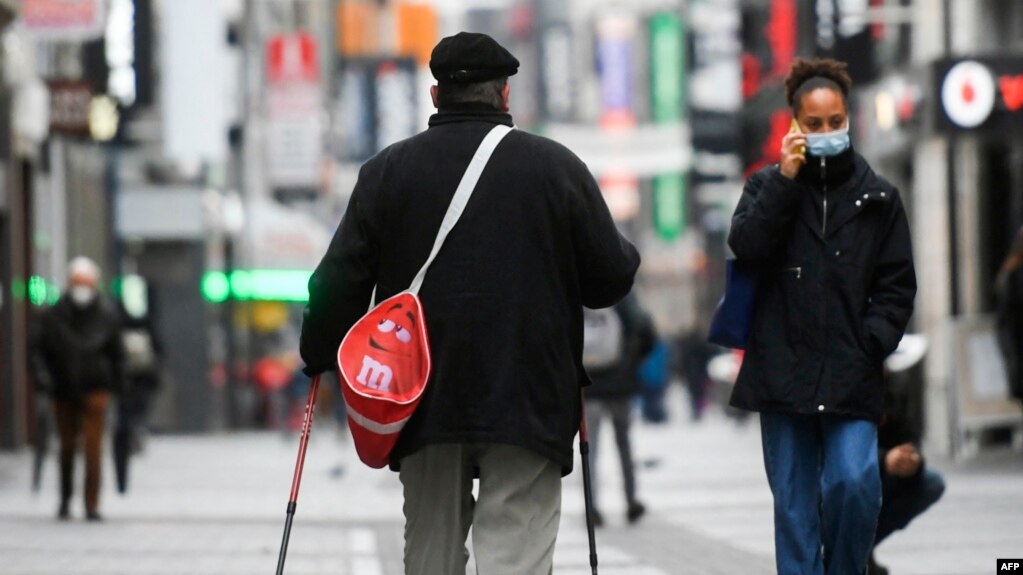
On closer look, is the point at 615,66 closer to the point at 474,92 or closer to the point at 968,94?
the point at 968,94

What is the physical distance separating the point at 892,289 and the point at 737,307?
50cm

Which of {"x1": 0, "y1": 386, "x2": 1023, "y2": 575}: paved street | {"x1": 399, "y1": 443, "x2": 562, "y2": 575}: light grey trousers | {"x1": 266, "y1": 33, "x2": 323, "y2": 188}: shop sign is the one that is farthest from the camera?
{"x1": 266, "y1": 33, "x2": 323, "y2": 188}: shop sign

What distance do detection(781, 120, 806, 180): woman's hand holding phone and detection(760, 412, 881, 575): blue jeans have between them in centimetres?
77

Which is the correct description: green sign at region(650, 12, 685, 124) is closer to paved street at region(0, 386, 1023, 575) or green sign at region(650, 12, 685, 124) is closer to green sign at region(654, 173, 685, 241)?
green sign at region(654, 173, 685, 241)

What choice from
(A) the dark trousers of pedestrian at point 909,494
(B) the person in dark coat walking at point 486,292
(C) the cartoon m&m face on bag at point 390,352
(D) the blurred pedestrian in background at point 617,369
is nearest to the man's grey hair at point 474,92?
(B) the person in dark coat walking at point 486,292

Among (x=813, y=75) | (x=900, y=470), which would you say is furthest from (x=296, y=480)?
(x=900, y=470)

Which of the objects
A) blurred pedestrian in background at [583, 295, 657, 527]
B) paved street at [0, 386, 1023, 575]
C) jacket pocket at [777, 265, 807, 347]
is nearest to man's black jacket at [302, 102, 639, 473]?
jacket pocket at [777, 265, 807, 347]

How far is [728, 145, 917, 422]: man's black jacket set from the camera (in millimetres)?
6918

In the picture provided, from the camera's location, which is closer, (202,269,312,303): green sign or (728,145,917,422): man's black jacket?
(728,145,917,422): man's black jacket

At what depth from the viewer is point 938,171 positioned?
23922 millimetres

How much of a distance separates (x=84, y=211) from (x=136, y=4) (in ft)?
10.8

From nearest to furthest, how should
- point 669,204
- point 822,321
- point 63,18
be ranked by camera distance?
point 822,321, point 63,18, point 669,204

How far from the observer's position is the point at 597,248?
20.0 feet

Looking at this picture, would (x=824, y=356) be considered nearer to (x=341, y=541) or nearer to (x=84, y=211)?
(x=341, y=541)
